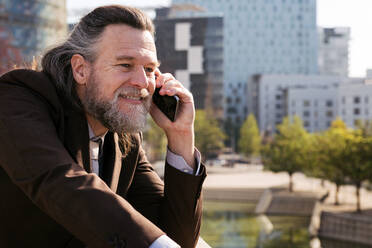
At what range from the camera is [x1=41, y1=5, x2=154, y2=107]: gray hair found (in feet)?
4.66

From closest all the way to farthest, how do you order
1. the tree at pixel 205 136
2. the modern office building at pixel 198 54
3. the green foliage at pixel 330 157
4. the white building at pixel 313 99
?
the green foliage at pixel 330 157 → the tree at pixel 205 136 → the white building at pixel 313 99 → the modern office building at pixel 198 54

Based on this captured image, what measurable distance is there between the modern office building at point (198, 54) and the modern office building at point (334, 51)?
3757cm

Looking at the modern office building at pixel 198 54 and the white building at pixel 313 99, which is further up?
the modern office building at pixel 198 54

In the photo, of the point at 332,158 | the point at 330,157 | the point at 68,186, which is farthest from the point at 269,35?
the point at 68,186

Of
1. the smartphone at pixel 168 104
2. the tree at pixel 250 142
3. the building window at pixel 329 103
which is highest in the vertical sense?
the smartphone at pixel 168 104

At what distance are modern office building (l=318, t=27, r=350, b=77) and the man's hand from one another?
91.3m

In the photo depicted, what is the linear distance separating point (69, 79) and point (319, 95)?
57631mm

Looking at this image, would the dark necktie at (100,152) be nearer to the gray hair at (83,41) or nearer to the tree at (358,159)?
the gray hair at (83,41)

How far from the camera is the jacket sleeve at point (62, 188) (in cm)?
98

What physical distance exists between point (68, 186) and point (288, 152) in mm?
27506

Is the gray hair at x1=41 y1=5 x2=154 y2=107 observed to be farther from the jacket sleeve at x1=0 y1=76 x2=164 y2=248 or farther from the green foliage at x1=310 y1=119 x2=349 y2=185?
the green foliage at x1=310 y1=119 x2=349 y2=185

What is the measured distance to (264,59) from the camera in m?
80.0

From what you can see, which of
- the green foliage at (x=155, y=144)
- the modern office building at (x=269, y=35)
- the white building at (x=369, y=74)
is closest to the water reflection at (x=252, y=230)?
the green foliage at (x=155, y=144)

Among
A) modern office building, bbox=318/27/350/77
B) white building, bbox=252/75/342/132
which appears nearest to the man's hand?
white building, bbox=252/75/342/132
